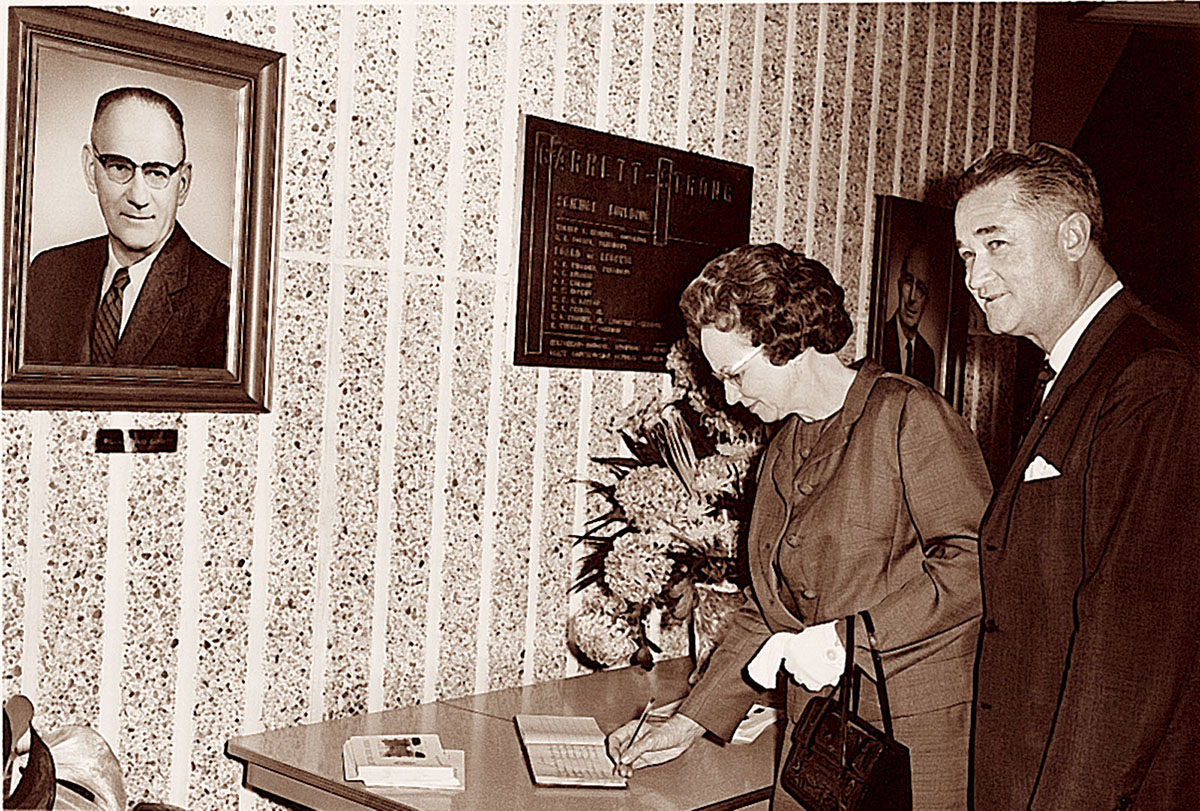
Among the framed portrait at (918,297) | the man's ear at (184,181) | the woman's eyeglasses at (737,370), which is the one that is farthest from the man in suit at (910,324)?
the man's ear at (184,181)

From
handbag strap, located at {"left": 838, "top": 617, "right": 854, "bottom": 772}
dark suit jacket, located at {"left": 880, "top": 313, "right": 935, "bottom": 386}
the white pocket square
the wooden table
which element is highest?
dark suit jacket, located at {"left": 880, "top": 313, "right": 935, "bottom": 386}

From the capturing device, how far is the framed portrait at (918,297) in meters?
4.41

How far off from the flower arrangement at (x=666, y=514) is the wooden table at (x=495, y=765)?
221mm

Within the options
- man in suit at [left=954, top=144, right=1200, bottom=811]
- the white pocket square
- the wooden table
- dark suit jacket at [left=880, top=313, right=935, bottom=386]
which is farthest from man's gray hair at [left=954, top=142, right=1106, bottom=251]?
dark suit jacket at [left=880, top=313, right=935, bottom=386]

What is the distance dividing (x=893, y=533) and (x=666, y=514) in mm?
884

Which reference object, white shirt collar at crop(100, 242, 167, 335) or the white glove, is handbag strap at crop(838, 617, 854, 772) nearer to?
the white glove

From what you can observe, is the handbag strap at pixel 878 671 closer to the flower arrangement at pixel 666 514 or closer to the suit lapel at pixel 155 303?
the flower arrangement at pixel 666 514

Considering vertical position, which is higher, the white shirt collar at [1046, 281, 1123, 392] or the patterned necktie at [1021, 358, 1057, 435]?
the white shirt collar at [1046, 281, 1123, 392]

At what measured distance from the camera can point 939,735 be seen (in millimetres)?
2320

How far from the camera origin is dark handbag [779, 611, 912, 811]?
6.98 feet

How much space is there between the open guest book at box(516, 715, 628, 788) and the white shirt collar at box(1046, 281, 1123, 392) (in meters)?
1.12

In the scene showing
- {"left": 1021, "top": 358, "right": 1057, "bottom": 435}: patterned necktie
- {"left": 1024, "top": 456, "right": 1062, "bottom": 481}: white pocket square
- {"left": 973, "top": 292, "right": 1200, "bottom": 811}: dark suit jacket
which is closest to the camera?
{"left": 973, "top": 292, "right": 1200, "bottom": 811}: dark suit jacket

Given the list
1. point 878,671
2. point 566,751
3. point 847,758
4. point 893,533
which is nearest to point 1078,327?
point 893,533

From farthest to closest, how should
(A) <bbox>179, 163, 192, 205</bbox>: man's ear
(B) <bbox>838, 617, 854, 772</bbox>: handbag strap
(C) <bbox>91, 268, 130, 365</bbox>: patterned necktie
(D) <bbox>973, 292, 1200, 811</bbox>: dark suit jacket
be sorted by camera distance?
1. (A) <bbox>179, 163, 192, 205</bbox>: man's ear
2. (C) <bbox>91, 268, 130, 365</bbox>: patterned necktie
3. (B) <bbox>838, 617, 854, 772</bbox>: handbag strap
4. (D) <bbox>973, 292, 1200, 811</bbox>: dark suit jacket
